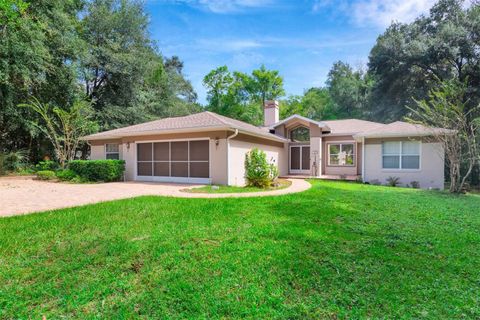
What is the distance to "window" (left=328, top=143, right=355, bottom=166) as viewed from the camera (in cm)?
1742

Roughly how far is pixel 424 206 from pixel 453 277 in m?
4.81

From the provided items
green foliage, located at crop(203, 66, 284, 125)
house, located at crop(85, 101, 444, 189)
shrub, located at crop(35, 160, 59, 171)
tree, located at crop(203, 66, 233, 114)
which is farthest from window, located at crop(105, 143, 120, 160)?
tree, located at crop(203, 66, 233, 114)

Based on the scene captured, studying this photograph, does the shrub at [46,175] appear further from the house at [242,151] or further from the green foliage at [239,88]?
the green foliage at [239,88]

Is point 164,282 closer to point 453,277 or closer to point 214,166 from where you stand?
point 453,277

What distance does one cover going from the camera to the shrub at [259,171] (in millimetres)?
11570

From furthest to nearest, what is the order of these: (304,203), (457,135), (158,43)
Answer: (158,43)
(457,135)
(304,203)

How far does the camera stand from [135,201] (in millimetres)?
7641

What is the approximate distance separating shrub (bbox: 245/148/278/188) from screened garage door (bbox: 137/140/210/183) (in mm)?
1982

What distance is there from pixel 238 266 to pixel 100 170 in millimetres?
12339

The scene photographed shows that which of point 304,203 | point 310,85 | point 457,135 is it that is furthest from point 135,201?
point 310,85

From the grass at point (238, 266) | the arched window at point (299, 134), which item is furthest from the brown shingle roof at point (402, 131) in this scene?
the grass at point (238, 266)

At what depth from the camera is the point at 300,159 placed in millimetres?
18375

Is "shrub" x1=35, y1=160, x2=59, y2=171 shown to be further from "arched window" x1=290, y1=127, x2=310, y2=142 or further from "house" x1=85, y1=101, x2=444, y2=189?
"arched window" x1=290, y1=127, x2=310, y2=142

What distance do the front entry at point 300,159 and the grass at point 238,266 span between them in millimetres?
12001
